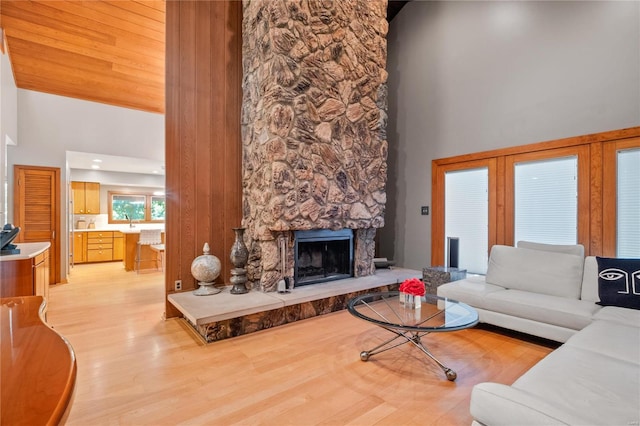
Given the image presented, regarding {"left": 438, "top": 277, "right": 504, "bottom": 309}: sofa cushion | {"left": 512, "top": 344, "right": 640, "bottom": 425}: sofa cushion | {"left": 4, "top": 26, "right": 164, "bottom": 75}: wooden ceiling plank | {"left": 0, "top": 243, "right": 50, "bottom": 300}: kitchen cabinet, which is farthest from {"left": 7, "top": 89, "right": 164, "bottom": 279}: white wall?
{"left": 512, "top": 344, "right": 640, "bottom": 425}: sofa cushion

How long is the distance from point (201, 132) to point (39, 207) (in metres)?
3.68

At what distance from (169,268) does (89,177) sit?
634 centimetres

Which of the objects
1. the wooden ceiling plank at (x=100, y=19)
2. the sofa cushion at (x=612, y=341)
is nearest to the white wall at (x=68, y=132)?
the wooden ceiling plank at (x=100, y=19)

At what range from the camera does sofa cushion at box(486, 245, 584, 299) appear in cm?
293

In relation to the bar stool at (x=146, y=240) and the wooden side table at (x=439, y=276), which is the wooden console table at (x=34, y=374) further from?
the bar stool at (x=146, y=240)

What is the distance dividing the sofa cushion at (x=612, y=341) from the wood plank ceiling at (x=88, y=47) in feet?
18.4

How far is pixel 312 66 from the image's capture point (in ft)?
12.2

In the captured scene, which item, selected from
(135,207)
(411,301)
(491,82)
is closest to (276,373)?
(411,301)

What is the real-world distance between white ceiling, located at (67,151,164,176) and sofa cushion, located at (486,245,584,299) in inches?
252

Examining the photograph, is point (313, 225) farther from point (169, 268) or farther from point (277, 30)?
point (277, 30)

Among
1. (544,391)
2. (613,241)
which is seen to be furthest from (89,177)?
(613,241)

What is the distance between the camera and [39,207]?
5.17 meters

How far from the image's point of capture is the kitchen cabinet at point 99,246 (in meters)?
7.51

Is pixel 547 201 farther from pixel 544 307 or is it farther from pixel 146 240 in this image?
pixel 146 240
